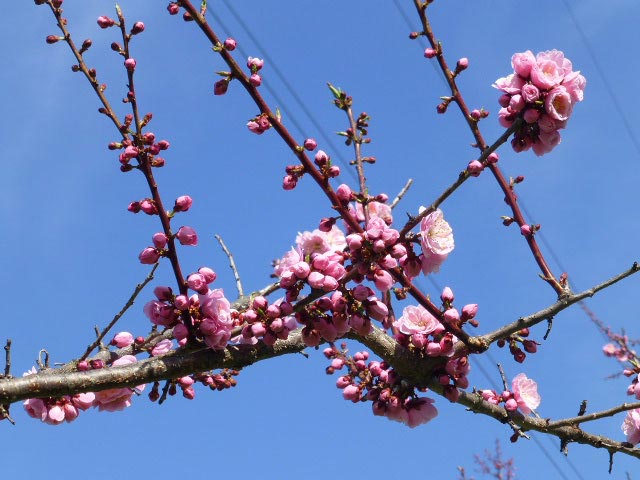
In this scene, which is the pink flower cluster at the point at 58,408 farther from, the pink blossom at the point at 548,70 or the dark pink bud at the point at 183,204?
the pink blossom at the point at 548,70

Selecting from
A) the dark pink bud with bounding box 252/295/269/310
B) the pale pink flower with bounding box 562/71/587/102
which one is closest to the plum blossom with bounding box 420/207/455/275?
the dark pink bud with bounding box 252/295/269/310

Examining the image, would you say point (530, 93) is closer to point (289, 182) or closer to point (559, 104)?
point (559, 104)

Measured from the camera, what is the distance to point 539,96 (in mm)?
2465

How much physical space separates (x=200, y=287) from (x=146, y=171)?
404mm

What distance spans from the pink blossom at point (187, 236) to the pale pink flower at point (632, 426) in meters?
2.32

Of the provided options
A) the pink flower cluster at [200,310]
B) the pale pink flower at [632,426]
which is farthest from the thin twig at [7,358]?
the pale pink flower at [632,426]

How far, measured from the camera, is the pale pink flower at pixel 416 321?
2539mm

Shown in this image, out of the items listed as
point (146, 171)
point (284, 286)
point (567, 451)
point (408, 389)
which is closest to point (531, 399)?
point (567, 451)

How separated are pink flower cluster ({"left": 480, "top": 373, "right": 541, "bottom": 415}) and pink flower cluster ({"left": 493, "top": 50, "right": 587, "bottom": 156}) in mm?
1037

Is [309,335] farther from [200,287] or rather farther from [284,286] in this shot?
[200,287]

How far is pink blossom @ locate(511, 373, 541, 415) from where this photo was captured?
2908 mm

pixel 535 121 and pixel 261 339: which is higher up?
pixel 535 121

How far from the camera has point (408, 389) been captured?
2715mm

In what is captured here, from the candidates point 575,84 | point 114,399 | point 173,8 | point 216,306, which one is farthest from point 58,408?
point 575,84
